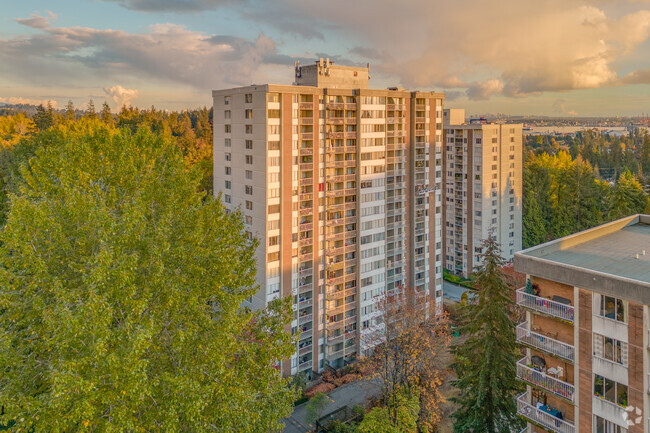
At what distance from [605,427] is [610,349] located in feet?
10.9

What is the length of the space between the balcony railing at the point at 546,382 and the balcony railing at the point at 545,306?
2.98m

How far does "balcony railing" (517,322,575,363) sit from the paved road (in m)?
17.1

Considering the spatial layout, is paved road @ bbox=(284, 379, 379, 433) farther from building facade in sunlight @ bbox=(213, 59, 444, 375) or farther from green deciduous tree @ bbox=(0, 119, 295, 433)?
green deciduous tree @ bbox=(0, 119, 295, 433)

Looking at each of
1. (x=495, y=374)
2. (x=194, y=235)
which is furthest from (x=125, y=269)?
(x=495, y=374)

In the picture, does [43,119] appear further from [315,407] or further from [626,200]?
[626,200]

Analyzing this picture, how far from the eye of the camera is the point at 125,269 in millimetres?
16172

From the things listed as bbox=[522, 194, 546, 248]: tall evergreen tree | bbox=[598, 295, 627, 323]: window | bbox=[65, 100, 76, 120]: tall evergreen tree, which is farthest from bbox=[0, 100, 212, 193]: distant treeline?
bbox=[598, 295, 627, 323]: window

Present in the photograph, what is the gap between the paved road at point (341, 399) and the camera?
36.8 m

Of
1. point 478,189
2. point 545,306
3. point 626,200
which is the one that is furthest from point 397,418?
point 626,200

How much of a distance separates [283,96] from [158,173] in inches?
772

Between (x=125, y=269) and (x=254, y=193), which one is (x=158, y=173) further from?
(x=254, y=193)

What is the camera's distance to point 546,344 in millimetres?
21984

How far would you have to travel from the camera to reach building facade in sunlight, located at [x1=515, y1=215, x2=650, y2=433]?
18.6 m

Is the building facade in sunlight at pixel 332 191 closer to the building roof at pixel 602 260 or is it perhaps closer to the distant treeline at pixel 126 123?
the building roof at pixel 602 260
